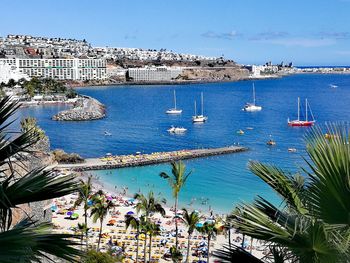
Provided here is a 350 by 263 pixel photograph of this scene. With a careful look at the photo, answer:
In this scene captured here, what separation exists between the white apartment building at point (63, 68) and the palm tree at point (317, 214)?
136 meters

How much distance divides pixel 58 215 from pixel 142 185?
29.0ft

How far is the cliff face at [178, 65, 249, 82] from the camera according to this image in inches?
6427

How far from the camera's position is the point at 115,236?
1988cm

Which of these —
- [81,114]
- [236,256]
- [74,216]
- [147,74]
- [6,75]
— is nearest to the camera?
[236,256]

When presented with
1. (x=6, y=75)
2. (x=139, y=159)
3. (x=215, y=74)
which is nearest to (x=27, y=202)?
(x=139, y=159)

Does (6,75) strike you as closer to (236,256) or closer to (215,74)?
(215,74)

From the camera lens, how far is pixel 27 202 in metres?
2.34

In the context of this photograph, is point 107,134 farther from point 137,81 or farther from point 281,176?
point 137,81

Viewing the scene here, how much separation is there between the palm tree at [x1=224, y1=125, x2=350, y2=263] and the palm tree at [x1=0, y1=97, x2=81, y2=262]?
2.55ft

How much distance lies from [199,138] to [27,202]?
156 feet

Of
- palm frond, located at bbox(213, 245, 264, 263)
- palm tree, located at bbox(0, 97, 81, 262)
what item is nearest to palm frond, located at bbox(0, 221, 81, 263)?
palm tree, located at bbox(0, 97, 81, 262)

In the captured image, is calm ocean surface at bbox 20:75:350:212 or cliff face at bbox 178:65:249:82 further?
cliff face at bbox 178:65:249:82

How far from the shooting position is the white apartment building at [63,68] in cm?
13438

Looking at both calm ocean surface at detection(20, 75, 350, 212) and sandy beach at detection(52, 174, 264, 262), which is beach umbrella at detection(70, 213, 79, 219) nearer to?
sandy beach at detection(52, 174, 264, 262)
